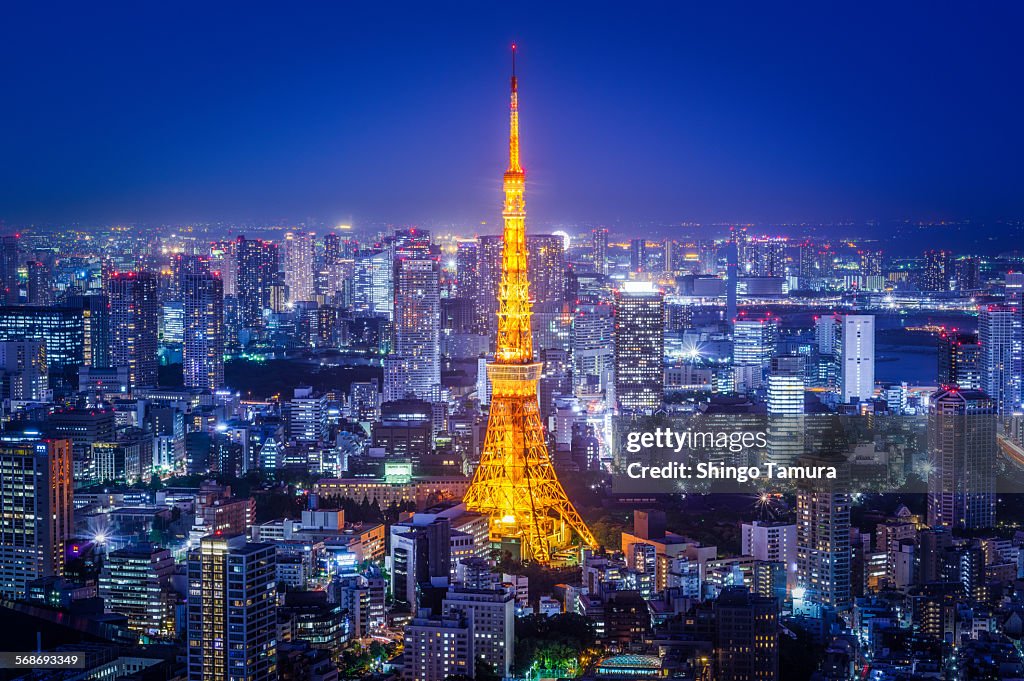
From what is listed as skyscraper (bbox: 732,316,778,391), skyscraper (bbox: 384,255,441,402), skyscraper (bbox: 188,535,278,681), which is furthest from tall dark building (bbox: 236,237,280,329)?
skyscraper (bbox: 188,535,278,681)

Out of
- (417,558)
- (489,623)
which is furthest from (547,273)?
(489,623)

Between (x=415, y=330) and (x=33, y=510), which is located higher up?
(x=415, y=330)

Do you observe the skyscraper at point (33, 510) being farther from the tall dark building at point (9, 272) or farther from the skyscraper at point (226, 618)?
the tall dark building at point (9, 272)

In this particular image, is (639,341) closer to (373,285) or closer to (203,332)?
(203,332)

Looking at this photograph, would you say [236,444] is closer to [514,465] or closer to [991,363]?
[514,465]

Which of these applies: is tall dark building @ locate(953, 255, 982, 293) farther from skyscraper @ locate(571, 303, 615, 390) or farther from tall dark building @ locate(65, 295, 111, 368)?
tall dark building @ locate(65, 295, 111, 368)

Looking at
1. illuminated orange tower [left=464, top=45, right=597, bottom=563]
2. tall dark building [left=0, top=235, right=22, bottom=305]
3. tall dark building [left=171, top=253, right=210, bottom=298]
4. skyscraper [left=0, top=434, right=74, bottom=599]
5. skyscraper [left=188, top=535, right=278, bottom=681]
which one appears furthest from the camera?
tall dark building [left=171, top=253, right=210, bottom=298]
